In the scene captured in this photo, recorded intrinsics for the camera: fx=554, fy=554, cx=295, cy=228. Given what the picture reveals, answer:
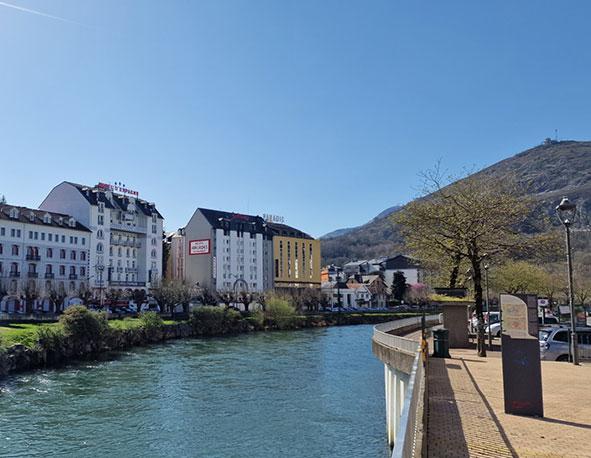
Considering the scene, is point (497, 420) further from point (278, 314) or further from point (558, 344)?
point (278, 314)

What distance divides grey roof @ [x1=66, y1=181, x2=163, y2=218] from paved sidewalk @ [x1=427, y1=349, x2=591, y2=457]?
8103cm

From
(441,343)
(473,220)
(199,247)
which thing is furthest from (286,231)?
(441,343)

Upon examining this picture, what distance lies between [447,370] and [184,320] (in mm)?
59539

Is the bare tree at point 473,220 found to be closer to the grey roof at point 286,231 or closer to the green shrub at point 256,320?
the green shrub at point 256,320

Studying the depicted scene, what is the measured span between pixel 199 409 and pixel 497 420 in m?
15.9

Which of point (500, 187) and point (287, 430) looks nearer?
point (287, 430)

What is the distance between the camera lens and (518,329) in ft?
35.2

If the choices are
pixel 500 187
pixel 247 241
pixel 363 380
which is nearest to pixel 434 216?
pixel 500 187

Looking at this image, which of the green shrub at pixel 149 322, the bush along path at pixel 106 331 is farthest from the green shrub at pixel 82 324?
the green shrub at pixel 149 322

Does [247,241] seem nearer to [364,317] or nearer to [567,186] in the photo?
[364,317]

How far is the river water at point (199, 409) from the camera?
1762 centimetres

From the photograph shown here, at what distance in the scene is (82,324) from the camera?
4603cm

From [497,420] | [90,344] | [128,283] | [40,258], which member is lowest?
[90,344]

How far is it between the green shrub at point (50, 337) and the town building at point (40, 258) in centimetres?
2598
